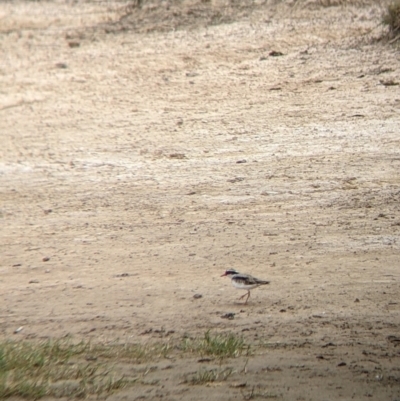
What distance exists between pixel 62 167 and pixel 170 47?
108 inches

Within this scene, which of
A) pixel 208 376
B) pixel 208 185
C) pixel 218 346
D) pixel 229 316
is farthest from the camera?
pixel 208 185

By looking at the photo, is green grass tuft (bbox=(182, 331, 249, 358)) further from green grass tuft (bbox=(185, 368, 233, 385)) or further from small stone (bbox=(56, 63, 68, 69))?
small stone (bbox=(56, 63, 68, 69))

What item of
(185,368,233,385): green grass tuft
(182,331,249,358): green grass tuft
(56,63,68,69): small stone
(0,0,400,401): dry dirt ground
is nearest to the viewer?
(185,368,233,385): green grass tuft

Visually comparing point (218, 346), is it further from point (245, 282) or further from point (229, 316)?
point (245, 282)

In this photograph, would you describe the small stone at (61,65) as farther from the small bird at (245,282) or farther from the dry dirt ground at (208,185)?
the small bird at (245,282)

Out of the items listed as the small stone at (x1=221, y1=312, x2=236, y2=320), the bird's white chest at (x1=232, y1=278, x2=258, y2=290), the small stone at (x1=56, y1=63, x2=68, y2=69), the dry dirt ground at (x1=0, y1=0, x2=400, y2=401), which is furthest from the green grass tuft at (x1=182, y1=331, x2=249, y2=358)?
the small stone at (x1=56, y1=63, x2=68, y2=69)

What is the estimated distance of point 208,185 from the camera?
8641 mm

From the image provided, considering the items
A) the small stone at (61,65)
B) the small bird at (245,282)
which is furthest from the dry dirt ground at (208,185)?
the small bird at (245,282)

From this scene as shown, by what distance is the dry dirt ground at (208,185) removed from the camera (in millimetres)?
5996

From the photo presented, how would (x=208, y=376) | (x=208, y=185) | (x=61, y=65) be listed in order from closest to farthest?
(x=208, y=376) → (x=208, y=185) → (x=61, y=65)

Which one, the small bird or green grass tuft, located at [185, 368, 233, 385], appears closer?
green grass tuft, located at [185, 368, 233, 385]

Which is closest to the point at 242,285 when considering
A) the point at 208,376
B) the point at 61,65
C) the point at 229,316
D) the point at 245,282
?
the point at 245,282

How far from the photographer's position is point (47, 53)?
39.1ft

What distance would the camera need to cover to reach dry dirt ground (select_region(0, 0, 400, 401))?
6.00m
